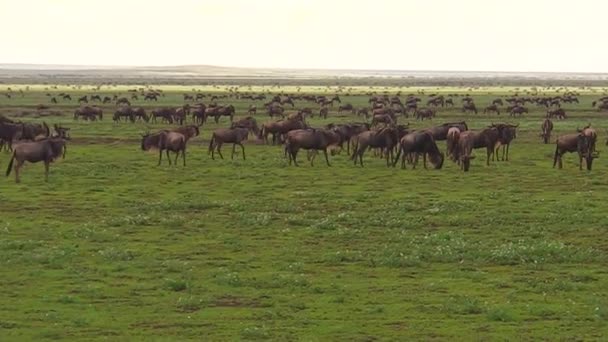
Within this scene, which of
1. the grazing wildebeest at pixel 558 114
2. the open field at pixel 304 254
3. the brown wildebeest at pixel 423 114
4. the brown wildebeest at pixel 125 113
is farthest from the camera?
the grazing wildebeest at pixel 558 114

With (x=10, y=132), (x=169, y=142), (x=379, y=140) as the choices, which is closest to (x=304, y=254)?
(x=379, y=140)

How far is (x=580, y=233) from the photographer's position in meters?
21.4

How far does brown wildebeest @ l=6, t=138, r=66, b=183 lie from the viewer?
1188 inches

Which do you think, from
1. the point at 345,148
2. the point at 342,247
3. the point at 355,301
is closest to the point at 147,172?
the point at 345,148

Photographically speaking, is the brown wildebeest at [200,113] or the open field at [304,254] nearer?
the open field at [304,254]

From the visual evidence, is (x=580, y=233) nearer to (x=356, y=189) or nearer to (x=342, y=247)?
(x=342, y=247)

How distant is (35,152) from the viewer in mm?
30484

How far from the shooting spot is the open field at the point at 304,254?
1383cm

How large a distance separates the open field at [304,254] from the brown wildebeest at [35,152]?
76cm

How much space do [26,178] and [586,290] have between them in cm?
2105

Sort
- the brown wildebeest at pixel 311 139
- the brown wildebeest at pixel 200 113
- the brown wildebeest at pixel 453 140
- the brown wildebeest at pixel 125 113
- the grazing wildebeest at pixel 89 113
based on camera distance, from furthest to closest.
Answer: the grazing wildebeest at pixel 89 113
the brown wildebeest at pixel 125 113
the brown wildebeest at pixel 200 113
the brown wildebeest at pixel 453 140
the brown wildebeest at pixel 311 139

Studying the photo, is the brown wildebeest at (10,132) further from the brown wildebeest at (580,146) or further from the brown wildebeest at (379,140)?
the brown wildebeest at (580,146)

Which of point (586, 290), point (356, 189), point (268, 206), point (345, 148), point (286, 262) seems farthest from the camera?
point (345, 148)

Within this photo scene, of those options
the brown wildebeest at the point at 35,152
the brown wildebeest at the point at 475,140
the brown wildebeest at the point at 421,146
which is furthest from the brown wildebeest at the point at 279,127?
the brown wildebeest at the point at 35,152
